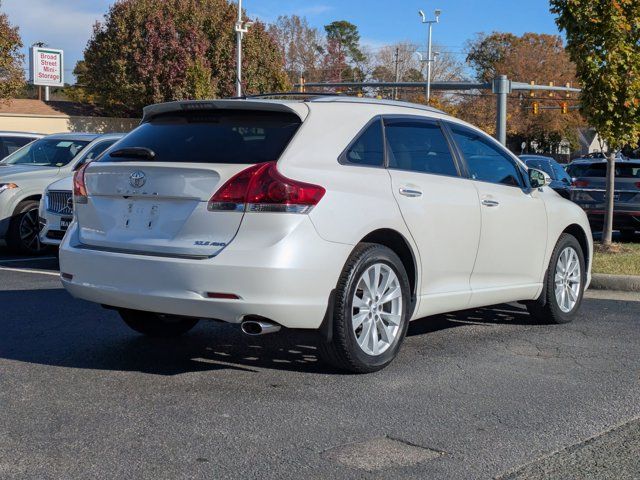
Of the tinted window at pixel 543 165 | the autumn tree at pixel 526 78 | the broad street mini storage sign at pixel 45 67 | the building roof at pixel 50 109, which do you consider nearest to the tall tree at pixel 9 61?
the building roof at pixel 50 109

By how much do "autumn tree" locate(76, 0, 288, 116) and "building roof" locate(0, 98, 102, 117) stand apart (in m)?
1.36

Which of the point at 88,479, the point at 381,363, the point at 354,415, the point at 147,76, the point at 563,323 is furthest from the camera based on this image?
the point at 147,76

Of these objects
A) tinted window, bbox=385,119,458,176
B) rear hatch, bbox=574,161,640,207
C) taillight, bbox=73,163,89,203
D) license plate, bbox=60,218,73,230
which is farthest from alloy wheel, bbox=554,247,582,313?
rear hatch, bbox=574,161,640,207

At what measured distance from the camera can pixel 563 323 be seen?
770 cm

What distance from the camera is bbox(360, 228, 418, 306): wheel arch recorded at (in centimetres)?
570

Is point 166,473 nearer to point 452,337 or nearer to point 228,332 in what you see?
point 228,332

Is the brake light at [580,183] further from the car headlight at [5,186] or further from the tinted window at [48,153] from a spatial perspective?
the car headlight at [5,186]

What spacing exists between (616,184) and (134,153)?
11744mm

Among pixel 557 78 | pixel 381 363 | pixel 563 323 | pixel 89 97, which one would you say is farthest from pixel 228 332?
pixel 557 78

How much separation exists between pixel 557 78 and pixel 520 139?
12.4 m

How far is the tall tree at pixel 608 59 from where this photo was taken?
12.5 metres

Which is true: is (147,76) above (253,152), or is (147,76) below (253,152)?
above

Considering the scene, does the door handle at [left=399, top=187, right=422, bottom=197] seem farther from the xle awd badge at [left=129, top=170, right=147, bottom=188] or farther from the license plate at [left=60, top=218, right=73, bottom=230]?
the license plate at [left=60, top=218, right=73, bottom=230]

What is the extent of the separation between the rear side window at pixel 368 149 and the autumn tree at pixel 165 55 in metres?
38.9
